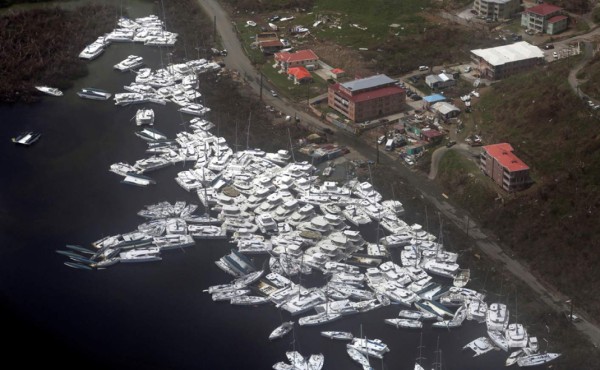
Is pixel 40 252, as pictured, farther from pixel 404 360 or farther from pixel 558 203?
pixel 558 203

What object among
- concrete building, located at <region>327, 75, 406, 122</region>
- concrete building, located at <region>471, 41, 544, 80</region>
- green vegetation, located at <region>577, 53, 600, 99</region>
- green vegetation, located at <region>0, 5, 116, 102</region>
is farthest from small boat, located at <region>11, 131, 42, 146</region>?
green vegetation, located at <region>577, 53, 600, 99</region>

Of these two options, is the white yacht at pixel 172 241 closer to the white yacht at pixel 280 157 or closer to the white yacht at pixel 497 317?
the white yacht at pixel 280 157

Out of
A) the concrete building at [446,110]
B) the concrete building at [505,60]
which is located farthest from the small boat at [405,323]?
the concrete building at [505,60]

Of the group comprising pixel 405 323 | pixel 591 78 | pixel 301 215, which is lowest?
pixel 405 323

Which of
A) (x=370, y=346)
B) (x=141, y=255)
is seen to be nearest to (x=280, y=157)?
(x=141, y=255)

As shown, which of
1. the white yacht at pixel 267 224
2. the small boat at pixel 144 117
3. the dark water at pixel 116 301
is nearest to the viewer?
the dark water at pixel 116 301

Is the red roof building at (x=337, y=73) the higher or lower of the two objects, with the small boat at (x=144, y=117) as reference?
higher

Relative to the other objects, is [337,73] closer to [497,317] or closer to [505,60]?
[505,60]

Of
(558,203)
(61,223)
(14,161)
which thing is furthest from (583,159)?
(14,161)
